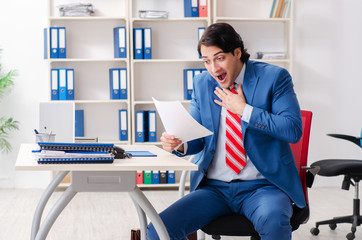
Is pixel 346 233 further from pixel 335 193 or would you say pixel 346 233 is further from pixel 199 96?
pixel 199 96

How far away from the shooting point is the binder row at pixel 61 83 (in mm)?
4820

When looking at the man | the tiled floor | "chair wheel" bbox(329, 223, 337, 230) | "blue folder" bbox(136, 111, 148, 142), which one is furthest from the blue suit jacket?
"blue folder" bbox(136, 111, 148, 142)

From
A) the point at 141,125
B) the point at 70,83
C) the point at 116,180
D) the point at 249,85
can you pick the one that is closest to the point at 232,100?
the point at 249,85

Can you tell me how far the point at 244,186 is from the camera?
80.0 inches

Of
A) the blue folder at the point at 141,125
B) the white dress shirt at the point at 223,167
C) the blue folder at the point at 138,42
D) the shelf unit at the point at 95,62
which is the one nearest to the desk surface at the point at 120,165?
the white dress shirt at the point at 223,167

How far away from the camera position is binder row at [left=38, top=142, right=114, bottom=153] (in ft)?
5.74

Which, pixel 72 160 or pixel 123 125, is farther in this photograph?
pixel 123 125

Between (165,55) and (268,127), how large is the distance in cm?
334

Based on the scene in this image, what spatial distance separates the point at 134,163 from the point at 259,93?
60 cm

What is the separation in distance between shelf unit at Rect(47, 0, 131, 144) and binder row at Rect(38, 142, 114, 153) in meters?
3.22

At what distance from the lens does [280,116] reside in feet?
6.48

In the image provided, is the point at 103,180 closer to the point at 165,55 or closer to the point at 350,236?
the point at 350,236

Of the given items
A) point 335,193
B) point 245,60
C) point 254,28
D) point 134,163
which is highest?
point 254,28

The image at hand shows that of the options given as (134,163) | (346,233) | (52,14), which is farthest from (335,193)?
(134,163)
